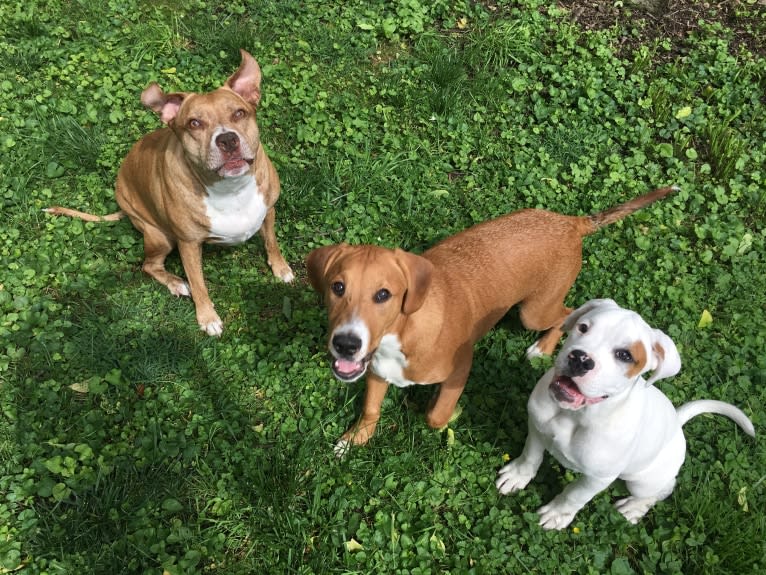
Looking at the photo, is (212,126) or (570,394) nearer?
(570,394)

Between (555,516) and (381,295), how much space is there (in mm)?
1896

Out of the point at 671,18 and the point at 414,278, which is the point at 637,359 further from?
the point at 671,18

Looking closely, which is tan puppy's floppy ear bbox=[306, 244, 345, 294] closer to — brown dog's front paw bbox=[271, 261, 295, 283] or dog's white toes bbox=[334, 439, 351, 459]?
dog's white toes bbox=[334, 439, 351, 459]

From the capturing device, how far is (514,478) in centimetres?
381

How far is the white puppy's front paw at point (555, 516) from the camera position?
142 inches

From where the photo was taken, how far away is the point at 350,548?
3574mm

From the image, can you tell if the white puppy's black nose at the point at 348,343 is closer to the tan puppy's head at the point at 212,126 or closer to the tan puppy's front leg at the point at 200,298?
the tan puppy's head at the point at 212,126

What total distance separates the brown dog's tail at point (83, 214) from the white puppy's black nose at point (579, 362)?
12.4 feet

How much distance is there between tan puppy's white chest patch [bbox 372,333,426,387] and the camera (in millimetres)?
3223

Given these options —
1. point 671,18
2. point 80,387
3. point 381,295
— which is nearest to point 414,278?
point 381,295

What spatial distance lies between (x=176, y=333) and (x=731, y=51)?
6167 millimetres

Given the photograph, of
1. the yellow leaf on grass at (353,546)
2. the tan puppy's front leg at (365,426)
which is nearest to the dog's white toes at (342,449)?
the tan puppy's front leg at (365,426)

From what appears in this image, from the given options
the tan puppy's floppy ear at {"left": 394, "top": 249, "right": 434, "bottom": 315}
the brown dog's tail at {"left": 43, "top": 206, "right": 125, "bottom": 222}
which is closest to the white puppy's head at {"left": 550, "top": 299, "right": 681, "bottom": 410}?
the tan puppy's floppy ear at {"left": 394, "top": 249, "right": 434, "bottom": 315}

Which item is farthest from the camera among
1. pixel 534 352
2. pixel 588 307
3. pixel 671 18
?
pixel 671 18
